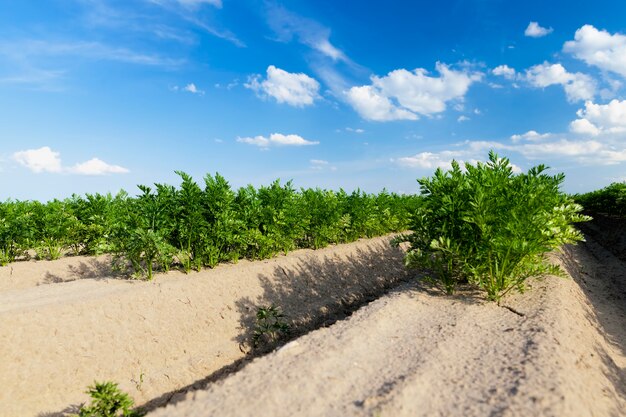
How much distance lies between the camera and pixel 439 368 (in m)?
3.88

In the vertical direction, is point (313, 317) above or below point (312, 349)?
below

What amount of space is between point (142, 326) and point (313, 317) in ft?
11.2

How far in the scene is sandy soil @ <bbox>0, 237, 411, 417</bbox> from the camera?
5.35 m

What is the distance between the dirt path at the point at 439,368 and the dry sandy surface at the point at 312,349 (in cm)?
2

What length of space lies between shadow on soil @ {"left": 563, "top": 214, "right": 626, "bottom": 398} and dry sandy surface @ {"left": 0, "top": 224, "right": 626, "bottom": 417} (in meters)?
0.06

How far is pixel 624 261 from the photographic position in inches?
536

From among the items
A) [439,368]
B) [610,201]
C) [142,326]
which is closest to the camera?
Answer: [439,368]

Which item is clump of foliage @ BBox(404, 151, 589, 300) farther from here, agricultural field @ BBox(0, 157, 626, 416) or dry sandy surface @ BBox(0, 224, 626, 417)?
dry sandy surface @ BBox(0, 224, 626, 417)

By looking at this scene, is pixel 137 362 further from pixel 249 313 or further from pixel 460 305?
pixel 460 305

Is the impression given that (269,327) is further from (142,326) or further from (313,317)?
(142,326)

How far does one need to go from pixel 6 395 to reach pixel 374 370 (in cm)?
499

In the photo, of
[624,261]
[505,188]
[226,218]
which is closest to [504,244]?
[505,188]

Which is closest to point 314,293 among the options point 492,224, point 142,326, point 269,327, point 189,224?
point 269,327

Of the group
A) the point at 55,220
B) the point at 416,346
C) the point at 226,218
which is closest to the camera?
the point at 416,346
